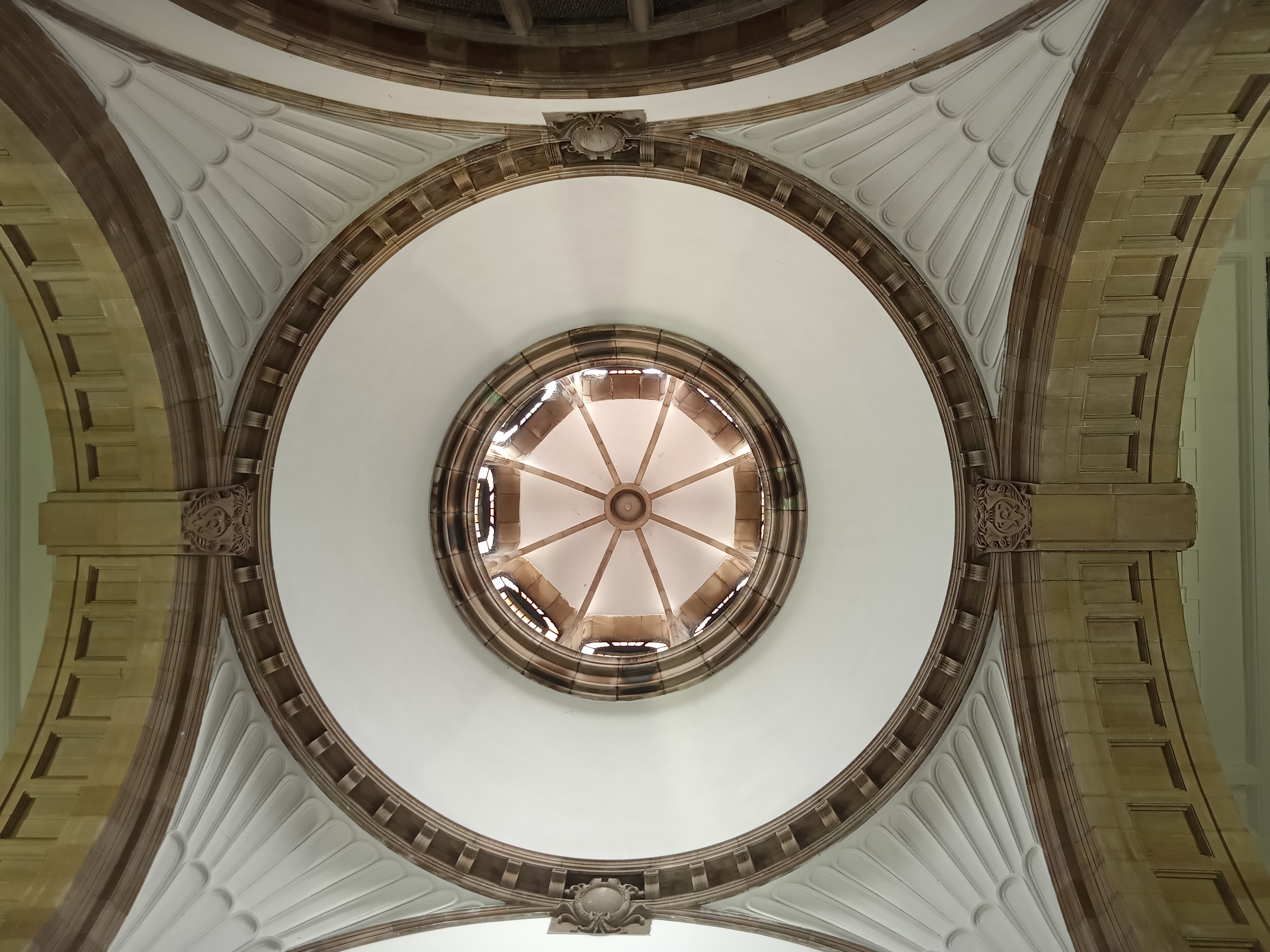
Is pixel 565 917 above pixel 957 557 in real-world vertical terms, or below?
below

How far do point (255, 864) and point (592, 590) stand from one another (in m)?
8.11

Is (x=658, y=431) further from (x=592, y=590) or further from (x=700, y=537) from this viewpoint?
(x=592, y=590)

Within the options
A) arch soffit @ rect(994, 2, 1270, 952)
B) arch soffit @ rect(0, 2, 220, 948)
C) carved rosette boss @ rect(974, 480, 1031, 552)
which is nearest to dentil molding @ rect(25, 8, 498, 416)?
arch soffit @ rect(0, 2, 220, 948)

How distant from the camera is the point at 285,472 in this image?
988cm

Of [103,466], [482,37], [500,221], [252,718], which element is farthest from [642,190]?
[252,718]

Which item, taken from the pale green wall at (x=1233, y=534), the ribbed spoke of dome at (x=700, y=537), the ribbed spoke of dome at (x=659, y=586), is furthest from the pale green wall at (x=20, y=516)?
the pale green wall at (x=1233, y=534)

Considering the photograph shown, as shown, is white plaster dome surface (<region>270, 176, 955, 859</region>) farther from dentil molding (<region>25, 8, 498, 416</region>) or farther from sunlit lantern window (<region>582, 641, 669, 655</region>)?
sunlit lantern window (<region>582, 641, 669, 655</region>)

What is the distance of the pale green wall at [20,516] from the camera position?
10320mm

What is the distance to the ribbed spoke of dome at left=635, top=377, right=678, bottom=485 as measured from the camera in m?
16.7

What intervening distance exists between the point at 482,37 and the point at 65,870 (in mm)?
8678

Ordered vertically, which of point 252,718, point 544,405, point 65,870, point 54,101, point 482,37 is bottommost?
point 65,870

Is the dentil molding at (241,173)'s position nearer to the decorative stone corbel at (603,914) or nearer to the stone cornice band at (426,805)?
the stone cornice band at (426,805)

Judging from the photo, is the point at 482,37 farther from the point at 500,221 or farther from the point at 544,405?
the point at 544,405

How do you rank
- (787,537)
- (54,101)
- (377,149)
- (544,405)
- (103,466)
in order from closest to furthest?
(54,101)
(377,149)
(103,466)
(787,537)
(544,405)
